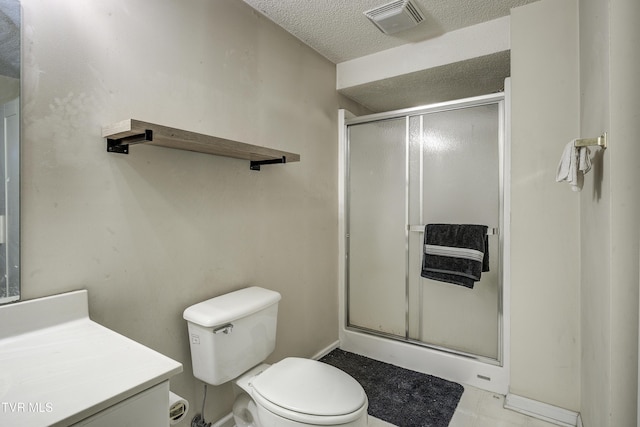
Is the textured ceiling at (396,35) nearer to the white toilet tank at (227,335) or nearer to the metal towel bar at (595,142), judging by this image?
the metal towel bar at (595,142)

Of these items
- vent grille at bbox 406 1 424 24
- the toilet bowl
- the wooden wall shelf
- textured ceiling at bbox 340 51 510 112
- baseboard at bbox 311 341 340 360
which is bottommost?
baseboard at bbox 311 341 340 360

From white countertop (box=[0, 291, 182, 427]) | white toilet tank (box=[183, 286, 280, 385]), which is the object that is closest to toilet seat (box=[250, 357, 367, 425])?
white toilet tank (box=[183, 286, 280, 385])

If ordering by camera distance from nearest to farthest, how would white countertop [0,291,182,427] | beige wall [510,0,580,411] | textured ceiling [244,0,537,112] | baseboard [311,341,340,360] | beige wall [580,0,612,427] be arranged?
white countertop [0,291,182,427] < beige wall [580,0,612,427] < beige wall [510,0,580,411] < textured ceiling [244,0,537,112] < baseboard [311,341,340,360]

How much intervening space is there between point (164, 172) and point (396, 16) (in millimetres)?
1526

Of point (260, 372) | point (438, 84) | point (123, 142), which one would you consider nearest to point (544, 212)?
point (438, 84)

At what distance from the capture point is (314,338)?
2.41 metres

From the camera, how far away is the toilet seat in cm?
121

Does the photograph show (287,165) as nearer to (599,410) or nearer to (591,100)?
(591,100)

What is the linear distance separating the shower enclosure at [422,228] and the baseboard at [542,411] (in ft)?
0.42

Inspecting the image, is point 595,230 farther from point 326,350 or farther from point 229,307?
point 326,350

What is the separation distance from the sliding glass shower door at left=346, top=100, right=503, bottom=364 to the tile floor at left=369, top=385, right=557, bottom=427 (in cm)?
25

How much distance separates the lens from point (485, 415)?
1.86m

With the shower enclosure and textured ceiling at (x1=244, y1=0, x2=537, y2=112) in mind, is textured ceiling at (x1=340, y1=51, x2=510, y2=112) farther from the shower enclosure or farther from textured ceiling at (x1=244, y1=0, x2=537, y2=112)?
the shower enclosure

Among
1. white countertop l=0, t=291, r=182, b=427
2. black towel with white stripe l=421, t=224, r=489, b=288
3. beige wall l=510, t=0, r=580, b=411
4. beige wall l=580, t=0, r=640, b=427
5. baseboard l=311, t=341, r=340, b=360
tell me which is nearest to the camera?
white countertop l=0, t=291, r=182, b=427
